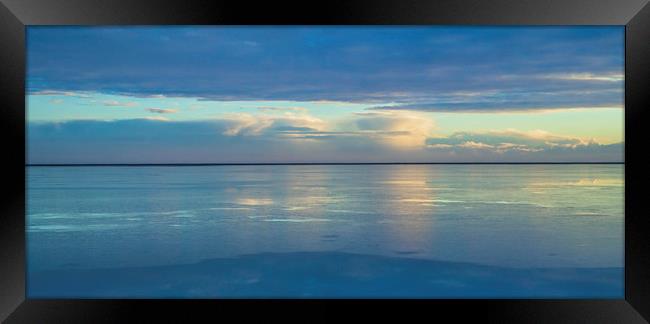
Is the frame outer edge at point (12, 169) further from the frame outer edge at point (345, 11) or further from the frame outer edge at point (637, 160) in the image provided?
the frame outer edge at point (637, 160)

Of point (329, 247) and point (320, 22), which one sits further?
point (329, 247)

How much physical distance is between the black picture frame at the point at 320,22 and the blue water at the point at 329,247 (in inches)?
27.7

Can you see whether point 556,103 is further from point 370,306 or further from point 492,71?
point 370,306

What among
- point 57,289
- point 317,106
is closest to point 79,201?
point 57,289

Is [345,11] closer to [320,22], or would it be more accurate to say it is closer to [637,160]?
[320,22]

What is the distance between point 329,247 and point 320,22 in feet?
18.0

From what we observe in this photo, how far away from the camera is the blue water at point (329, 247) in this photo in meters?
6.18

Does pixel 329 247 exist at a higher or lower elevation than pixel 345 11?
lower

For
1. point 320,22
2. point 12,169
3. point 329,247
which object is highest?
point 320,22

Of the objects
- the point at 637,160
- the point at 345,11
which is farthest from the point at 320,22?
the point at 637,160

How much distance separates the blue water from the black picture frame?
70 cm

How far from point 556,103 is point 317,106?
12504 mm

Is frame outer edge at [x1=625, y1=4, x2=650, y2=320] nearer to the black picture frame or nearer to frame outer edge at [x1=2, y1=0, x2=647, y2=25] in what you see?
the black picture frame

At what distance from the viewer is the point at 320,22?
2.72 metres
